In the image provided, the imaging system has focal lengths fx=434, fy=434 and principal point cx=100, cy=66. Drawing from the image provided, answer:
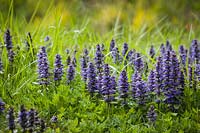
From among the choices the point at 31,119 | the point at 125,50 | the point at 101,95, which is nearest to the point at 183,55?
the point at 125,50

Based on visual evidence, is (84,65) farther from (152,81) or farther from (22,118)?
(22,118)

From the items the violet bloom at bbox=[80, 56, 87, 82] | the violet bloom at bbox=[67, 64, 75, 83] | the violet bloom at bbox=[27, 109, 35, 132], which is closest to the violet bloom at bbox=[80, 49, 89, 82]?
the violet bloom at bbox=[80, 56, 87, 82]

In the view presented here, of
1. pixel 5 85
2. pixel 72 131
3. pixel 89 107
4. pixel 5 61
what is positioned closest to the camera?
pixel 72 131

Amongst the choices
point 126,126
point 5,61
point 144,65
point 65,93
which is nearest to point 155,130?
point 126,126

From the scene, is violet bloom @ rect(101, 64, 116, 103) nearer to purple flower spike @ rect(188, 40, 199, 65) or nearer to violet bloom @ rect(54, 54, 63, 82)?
violet bloom @ rect(54, 54, 63, 82)


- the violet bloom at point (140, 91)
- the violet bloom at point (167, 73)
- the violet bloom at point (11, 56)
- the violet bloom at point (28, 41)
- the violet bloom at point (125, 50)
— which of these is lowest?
the violet bloom at point (140, 91)

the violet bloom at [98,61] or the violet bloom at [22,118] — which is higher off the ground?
the violet bloom at [98,61]

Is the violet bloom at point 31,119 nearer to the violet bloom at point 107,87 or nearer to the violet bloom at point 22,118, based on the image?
the violet bloom at point 22,118

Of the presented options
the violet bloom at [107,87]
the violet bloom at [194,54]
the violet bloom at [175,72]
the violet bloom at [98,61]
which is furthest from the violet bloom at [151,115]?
the violet bloom at [194,54]

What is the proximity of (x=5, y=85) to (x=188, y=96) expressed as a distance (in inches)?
65.9

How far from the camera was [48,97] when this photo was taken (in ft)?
12.9

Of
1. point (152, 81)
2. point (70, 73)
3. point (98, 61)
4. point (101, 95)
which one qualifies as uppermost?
point (98, 61)

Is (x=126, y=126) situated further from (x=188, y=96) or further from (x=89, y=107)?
(x=188, y=96)

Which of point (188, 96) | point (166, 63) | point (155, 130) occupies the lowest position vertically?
point (155, 130)
